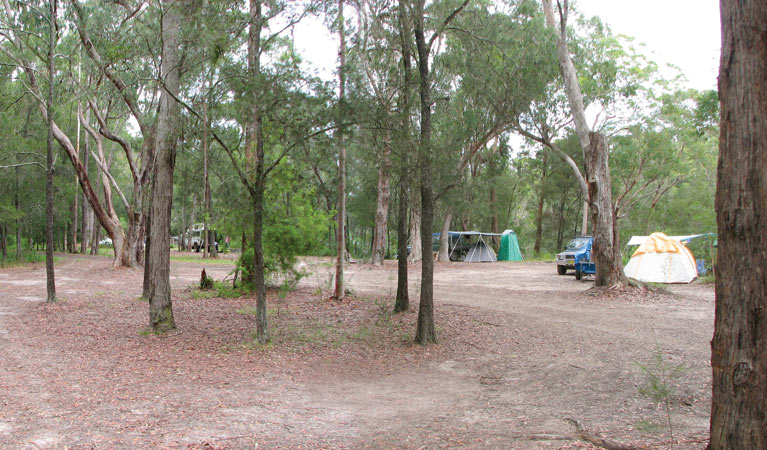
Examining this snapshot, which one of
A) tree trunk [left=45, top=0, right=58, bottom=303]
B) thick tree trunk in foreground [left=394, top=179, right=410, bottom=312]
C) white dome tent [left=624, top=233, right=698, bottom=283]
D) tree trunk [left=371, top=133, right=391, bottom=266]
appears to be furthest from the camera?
tree trunk [left=371, top=133, right=391, bottom=266]

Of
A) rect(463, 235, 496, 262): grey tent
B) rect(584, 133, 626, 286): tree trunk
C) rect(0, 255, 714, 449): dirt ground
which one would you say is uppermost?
rect(584, 133, 626, 286): tree trunk

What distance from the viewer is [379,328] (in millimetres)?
9727

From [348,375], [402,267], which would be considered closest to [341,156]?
[402,267]

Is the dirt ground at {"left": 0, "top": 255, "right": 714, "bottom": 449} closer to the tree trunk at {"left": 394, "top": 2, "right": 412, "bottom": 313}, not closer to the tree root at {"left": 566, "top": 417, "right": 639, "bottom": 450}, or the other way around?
the tree root at {"left": 566, "top": 417, "right": 639, "bottom": 450}

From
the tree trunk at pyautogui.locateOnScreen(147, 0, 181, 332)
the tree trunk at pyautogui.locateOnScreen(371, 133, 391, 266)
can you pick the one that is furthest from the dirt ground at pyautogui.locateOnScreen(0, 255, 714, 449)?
the tree trunk at pyautogui.locateOnScreen(371, 133, 391, 266)

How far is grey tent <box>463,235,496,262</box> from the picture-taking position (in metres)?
32.6

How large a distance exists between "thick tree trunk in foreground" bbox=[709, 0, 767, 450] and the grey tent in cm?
2953

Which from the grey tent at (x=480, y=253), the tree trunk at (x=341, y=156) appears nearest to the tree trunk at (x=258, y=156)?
the tree trunk at (x=341, y=156)

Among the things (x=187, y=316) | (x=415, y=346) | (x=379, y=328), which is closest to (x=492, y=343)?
(x=415, y=346)

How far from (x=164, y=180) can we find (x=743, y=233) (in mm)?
8086

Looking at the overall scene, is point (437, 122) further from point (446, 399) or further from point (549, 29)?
point (446, 399)

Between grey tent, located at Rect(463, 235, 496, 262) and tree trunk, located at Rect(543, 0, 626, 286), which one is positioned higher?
tree trunk, located at Rect(543, 0, 626, 286)

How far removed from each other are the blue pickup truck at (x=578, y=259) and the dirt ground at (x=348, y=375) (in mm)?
6408

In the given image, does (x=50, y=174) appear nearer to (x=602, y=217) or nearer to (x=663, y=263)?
(x=602, y=217)
